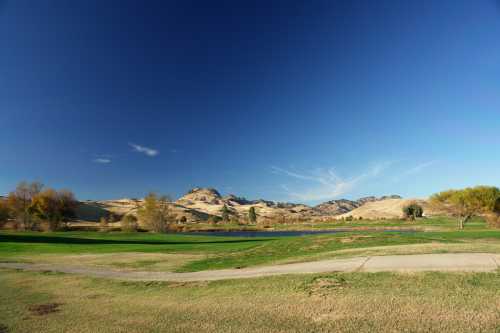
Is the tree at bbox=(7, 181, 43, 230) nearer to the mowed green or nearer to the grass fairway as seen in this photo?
the mowed green

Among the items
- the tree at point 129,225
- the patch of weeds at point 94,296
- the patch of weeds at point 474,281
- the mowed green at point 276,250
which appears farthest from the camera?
the tree at point 129,225

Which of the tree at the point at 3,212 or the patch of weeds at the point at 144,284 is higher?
the tree at the point at 3,212

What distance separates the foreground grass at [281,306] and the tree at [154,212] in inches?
2620

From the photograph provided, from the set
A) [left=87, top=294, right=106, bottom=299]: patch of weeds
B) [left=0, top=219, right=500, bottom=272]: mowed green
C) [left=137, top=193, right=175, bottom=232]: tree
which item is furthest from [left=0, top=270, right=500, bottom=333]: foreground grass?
[left=137, top=193, right=175, bottom=232]: tree

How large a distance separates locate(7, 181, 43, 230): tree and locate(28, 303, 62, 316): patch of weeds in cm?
8041

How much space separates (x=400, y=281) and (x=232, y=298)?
5737 millimetres

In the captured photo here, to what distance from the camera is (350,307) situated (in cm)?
805

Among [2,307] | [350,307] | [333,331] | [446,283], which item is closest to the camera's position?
[333,331]

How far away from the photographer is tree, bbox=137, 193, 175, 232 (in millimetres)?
77562

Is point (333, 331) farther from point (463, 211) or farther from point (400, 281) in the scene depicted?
point (463, 211)

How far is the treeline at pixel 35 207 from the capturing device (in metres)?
75.4

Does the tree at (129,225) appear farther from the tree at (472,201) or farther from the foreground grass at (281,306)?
the tree at (472,201)

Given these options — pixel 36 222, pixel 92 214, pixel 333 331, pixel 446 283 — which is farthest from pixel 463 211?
pixel 92 214

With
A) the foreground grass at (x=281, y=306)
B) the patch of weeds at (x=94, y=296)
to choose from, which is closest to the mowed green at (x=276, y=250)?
the foreground grass at (x=281, y=306)
